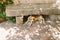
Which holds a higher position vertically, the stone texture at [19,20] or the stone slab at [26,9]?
the stone slab at [26,9]

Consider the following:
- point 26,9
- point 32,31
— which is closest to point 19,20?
point 26,9

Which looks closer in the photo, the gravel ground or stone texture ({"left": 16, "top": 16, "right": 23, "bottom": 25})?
→ the gravel ground

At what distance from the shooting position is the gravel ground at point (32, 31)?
2006mm

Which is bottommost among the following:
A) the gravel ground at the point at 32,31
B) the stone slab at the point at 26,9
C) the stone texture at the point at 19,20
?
the gravel ground at the point at 32,31

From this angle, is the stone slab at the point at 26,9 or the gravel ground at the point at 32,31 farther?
the stone slab at the point at 26,9

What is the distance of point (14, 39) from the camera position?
2.01 metres

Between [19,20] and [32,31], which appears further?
[19,20]

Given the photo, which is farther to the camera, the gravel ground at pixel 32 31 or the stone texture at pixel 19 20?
the stone texture at pixel 19 20

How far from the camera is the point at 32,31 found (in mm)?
2105

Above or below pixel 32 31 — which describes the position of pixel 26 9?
above

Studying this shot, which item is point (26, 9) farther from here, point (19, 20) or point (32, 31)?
point (32, 31)

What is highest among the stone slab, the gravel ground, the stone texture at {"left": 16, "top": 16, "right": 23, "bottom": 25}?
the stone slab

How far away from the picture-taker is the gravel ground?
201 centimetres

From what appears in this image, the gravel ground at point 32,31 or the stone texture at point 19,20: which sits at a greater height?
the stone texture at point 19,20
